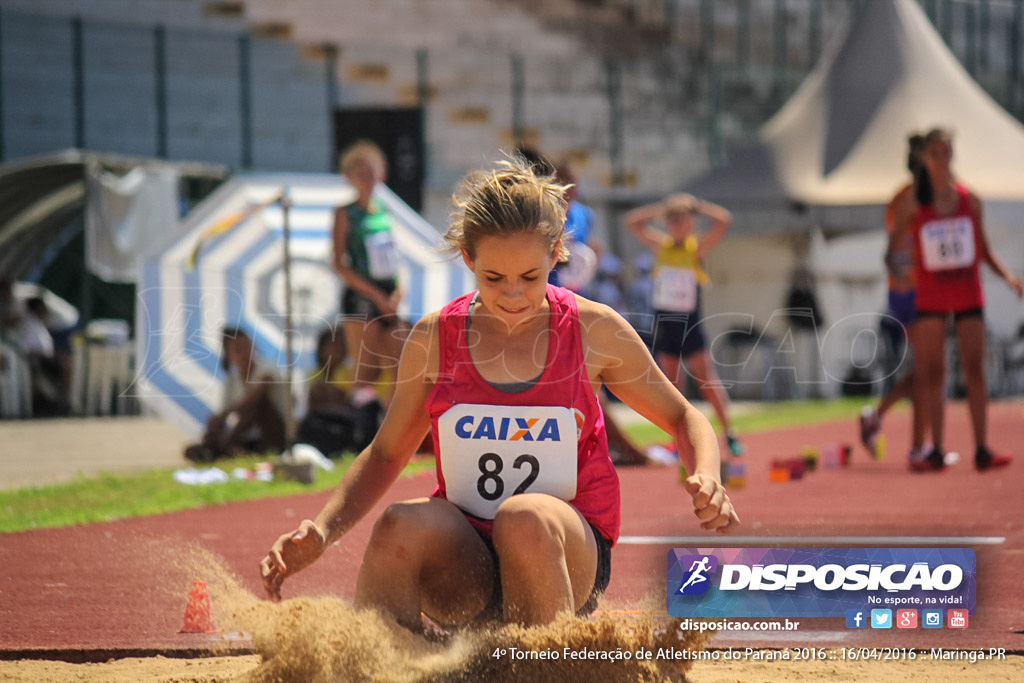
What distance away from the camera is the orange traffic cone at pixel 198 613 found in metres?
4.35

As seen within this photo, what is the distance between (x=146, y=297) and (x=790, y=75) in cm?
1839

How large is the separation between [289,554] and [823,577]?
60.6 inches

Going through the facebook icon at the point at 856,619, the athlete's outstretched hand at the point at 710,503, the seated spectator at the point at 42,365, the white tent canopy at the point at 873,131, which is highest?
the white tent canopy at the point at 873,131

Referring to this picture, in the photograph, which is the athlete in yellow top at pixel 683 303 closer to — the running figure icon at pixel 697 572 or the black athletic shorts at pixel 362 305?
the black athletic shorts at pixel 362 305

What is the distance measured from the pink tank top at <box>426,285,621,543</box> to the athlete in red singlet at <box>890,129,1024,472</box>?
5677 millimetres

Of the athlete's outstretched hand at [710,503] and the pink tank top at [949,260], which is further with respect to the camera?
the pink tank top at [949,260]

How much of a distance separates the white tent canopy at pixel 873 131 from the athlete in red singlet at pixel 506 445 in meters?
Answer: 14.1

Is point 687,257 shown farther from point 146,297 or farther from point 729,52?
point 729,52

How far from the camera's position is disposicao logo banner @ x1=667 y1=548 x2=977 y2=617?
3.67m

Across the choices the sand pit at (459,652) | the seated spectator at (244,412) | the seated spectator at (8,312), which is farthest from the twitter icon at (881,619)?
the seated spectator at (8,312)

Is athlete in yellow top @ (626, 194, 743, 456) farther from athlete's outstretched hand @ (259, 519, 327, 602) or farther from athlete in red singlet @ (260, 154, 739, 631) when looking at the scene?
athlete's outstretched hand @ (259, 519, 327, 602)

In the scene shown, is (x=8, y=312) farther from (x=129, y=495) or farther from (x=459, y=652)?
(x=459, y=652)

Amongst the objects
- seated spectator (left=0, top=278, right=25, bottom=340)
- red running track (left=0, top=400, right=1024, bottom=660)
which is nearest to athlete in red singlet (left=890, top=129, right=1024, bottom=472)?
red running track (left=0, top=400, right=1024, bottom=660)

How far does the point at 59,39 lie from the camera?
57.4 feet
